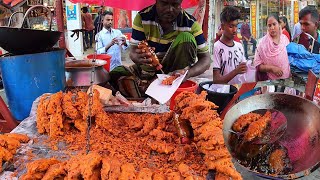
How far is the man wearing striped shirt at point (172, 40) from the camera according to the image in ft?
12.6

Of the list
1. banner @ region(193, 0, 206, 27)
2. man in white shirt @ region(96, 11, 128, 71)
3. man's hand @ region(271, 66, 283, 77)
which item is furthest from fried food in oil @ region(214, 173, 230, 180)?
man in white shirt @ region(96, 11, 128, 71)

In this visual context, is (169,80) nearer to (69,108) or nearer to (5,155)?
(69,108)

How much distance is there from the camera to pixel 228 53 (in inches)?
161

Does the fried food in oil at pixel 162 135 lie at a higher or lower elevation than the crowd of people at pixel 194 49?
lower

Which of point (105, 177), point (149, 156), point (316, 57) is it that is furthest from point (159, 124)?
point (316, 57)

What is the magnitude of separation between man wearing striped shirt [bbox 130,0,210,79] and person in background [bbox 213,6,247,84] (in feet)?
0.73

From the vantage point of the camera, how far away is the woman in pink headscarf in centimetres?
407

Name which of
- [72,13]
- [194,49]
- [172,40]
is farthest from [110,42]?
[72,13]

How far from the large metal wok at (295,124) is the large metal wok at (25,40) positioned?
6.84 feet

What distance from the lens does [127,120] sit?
2.54 metres

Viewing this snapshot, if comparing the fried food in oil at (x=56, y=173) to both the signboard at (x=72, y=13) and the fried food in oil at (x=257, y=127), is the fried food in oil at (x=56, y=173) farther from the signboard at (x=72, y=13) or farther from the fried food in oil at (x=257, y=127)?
the signboard at (x=72, y=13)

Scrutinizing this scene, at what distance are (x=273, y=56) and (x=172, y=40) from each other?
1460mm

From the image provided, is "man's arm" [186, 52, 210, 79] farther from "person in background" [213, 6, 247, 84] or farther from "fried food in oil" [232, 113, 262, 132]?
"fried food in oil" [232, 113, 262, 132]

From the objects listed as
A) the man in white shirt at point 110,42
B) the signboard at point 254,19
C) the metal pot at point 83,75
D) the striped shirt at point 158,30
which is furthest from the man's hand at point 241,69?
the signboard at point 254,19
